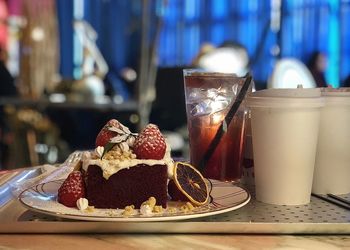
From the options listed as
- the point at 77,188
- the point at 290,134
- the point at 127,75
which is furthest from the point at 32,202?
the point at 127,75

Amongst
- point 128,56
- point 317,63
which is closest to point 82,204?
point 317,63

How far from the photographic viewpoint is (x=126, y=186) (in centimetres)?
88

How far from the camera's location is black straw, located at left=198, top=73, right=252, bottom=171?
1.12m

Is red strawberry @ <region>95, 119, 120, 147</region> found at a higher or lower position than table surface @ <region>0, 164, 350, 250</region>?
higher

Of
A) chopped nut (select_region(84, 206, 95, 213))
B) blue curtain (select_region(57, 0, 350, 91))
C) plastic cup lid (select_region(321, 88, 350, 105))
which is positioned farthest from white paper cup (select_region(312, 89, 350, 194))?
blue curtain (select_region(57, 0, 350, 91))

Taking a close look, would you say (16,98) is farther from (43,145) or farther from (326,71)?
(326,71)

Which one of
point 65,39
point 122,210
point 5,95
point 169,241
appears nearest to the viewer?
point 169,241

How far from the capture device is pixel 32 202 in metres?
0.85

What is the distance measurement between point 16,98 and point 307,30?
3160 millimetres

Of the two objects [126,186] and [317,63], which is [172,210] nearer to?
[126,186]

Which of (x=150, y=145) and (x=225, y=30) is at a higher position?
(x=225, y=30)

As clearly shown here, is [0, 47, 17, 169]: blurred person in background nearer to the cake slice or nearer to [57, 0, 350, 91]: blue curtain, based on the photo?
[57, 0, 350, 91]: blue curtain

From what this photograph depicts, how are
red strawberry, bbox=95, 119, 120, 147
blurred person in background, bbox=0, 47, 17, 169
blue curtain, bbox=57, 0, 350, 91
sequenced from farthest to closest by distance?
blue curtain, bbox=57, 0, 350, 91, blurred person in background, bbox=0, 47, 17, 169, red strawberry, bbox=95, 119, 120, 147

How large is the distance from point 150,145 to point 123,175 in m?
0.07
